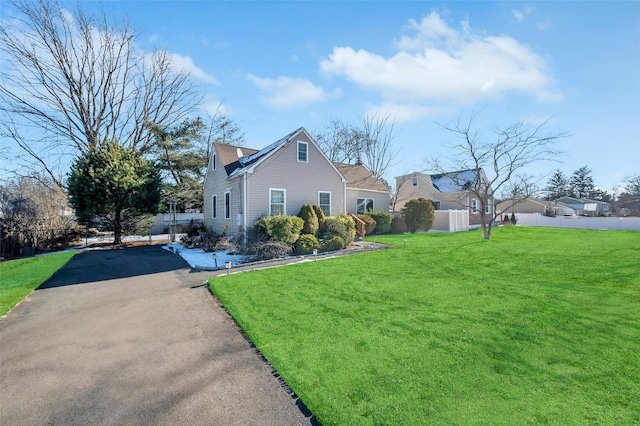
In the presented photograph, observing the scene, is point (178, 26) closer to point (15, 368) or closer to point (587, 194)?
point (15, 368)

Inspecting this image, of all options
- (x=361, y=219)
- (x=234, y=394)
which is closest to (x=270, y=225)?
(x=361, y=219)

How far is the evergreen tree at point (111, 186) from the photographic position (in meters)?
15.7

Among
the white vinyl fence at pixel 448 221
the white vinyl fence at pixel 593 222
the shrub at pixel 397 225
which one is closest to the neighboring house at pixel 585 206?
the white vinyl fence at pixel 593 222

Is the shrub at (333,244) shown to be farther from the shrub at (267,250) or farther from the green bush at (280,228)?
the shrub at (267,250)

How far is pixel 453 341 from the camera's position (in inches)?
158

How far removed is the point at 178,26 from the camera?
12.0 metres

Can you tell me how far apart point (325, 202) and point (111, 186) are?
42.0 feet

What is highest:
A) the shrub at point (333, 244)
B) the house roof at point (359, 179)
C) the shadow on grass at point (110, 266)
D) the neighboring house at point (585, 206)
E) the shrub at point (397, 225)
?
the house roof at point (359, 179)

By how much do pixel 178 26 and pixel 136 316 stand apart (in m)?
12.5

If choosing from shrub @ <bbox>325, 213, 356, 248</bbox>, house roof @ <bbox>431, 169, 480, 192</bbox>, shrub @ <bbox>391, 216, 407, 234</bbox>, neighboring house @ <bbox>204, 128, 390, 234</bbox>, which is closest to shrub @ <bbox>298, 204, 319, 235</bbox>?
shrub @ <bbox>325, 213, 356, 248</bbox>

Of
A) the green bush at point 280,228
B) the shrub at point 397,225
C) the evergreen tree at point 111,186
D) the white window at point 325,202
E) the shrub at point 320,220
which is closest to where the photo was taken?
the green bush at point 280,228

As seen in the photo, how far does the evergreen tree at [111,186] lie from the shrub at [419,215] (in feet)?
58.8

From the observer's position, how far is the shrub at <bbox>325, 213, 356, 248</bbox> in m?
14.0

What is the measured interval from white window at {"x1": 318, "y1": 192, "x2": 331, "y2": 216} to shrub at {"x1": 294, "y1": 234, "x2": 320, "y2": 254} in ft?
14.3
